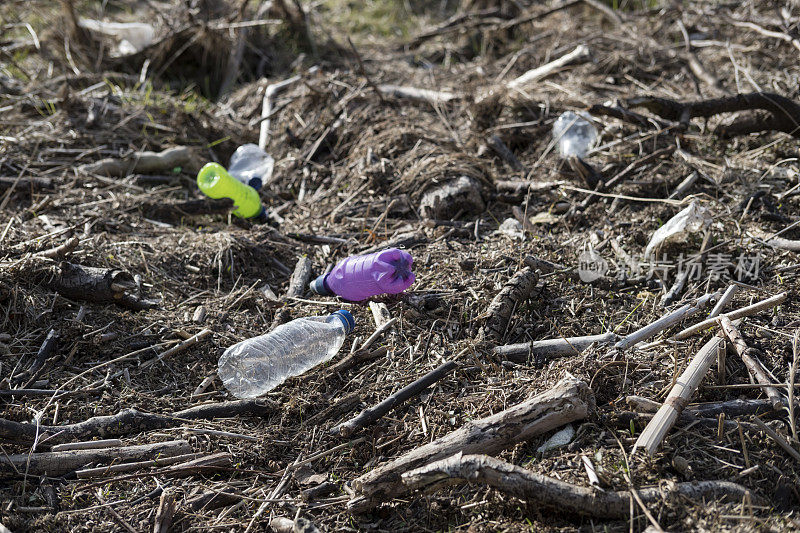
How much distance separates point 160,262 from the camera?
341 cm

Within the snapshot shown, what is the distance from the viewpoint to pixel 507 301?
9.34 feet

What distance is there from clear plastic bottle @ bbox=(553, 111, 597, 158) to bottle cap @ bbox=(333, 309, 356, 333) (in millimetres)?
2053

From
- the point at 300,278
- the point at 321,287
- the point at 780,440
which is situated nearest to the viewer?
the point at 780,440

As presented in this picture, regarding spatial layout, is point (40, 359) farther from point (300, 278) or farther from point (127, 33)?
point (127, 33)

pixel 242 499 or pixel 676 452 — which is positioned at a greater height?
pixel 676 452

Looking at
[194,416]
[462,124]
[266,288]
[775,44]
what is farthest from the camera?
[775,44]

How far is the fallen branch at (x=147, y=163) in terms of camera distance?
14.4 ft

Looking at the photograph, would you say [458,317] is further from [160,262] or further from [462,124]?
[462,124]

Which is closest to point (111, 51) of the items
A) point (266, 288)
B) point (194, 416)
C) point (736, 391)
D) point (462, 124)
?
point (462, 124)

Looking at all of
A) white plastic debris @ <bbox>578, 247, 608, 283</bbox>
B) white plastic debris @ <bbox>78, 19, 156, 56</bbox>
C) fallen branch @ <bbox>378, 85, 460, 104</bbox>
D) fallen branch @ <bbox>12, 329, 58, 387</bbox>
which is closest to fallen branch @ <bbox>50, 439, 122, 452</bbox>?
fallen branch @ <bbox>12, 329, 58, 387</bbox>

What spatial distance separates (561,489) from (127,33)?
606 cm

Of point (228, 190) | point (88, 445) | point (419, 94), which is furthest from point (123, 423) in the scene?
point (419, 94)

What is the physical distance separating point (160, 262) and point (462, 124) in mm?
2369

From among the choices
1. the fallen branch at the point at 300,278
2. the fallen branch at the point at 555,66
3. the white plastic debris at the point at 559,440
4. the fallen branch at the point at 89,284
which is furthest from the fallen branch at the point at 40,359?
the fallen branch at the point at 555,66
